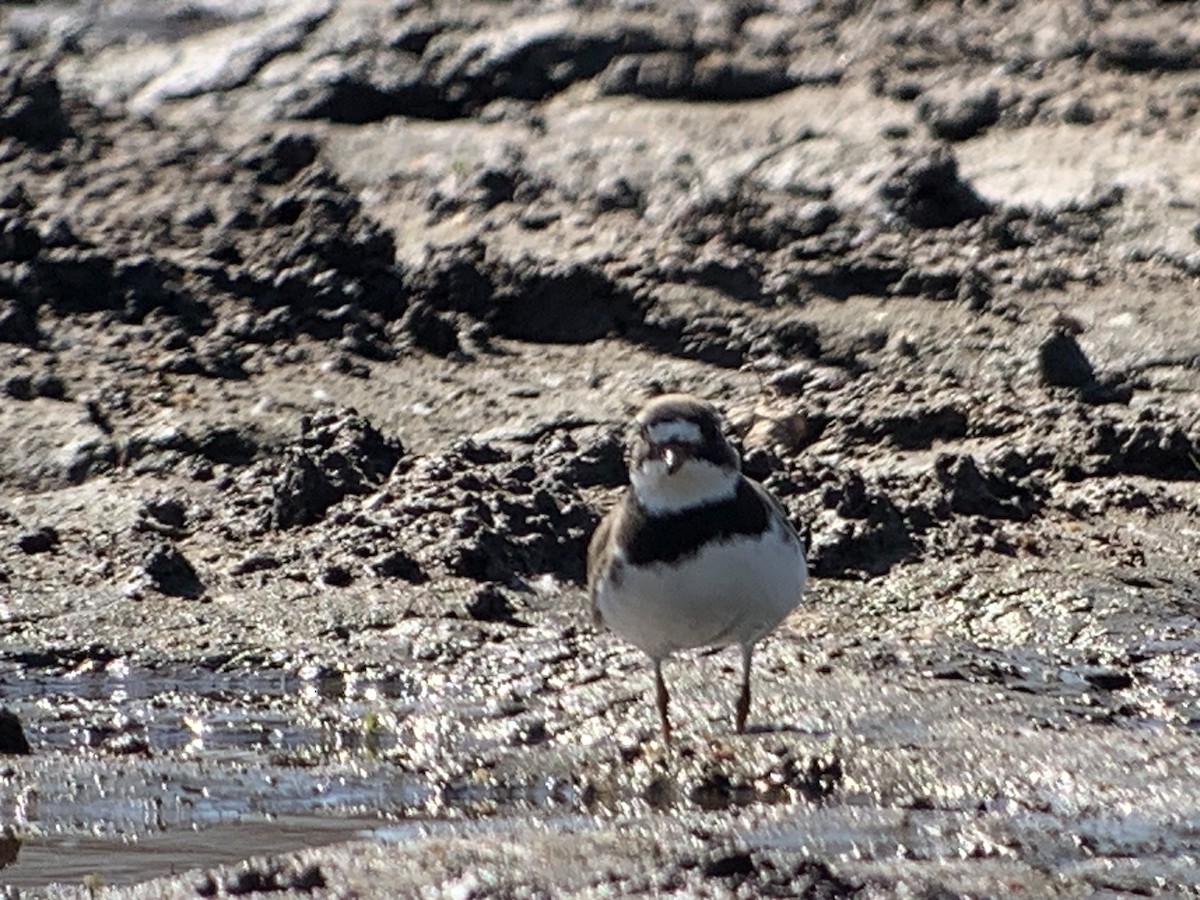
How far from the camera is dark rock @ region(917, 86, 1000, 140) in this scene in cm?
1213

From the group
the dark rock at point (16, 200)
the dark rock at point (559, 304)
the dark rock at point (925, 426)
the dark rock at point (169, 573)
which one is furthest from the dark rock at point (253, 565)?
the dark rock at point (16, 200)

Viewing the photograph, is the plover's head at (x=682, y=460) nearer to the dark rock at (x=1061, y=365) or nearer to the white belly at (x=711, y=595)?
the white belly at (x=711, y=595)

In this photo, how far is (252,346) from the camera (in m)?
11.0

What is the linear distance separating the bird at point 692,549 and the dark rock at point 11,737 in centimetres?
190

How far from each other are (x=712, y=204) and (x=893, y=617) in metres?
3.75

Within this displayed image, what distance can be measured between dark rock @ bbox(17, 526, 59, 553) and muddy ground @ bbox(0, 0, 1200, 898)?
56mm

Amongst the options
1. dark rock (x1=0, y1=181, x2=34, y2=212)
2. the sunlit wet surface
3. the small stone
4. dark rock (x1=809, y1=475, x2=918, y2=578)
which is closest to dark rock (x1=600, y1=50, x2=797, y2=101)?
dark rock (x1=0, y1=181, x2=34, y2=212)

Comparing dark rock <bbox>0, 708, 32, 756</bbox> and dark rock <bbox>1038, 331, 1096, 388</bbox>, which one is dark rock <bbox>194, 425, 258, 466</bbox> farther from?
dark rock <bbox>1038, 331, 1096, 388</bbox>

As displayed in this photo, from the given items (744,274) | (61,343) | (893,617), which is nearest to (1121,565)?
(893,617)

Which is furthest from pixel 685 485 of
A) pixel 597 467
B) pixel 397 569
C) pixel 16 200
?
pixel 16 200

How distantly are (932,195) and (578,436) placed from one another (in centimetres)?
260

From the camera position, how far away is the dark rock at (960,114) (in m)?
12.1

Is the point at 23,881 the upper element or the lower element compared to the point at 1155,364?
upper

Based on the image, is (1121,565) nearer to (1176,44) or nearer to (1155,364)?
(1155,364)
